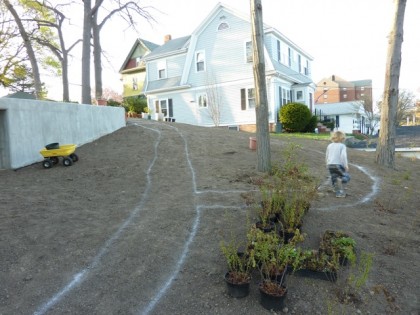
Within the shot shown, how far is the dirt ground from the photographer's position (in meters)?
3.10

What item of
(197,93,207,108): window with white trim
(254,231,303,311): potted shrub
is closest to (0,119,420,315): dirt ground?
(254,231,303,311): potted shrub

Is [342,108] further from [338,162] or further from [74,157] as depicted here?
[74,157]

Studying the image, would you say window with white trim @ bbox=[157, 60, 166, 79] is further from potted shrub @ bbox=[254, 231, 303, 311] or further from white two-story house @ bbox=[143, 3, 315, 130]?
potted shrub @ bbox=[254, 231, 303, 311]

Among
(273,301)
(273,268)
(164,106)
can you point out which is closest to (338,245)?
(273,268)

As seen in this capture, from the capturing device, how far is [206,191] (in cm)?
636

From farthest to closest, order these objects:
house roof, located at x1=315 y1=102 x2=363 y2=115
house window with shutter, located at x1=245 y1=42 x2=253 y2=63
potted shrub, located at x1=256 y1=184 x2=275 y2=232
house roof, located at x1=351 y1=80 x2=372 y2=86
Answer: house roof, located at x1=351 y1=80 x2=372 y2=86
house roof, located at x1=315 y1=102 x2=363 y2=115
house window with shutter, located at x1=245 y1=42 x2=253 y2=63
potted shrub, located at x1=256 y1=184 x2=275 y2=232

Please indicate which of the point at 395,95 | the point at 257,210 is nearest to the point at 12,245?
the point at 257,210

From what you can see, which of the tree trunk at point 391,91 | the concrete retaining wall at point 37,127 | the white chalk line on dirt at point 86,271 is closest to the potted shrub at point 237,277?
the white chalk line on dirt at point 86,271

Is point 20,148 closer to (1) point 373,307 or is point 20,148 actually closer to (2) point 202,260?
(2) point 202,260

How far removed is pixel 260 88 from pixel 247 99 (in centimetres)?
1455

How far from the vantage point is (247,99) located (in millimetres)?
21828

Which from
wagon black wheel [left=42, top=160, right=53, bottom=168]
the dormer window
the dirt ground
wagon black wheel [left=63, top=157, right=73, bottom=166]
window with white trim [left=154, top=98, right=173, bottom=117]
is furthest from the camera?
window with white trim [left=154, top=98, right=173, bottom=117]

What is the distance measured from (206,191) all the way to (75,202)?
2529mm

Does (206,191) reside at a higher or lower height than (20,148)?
lower
